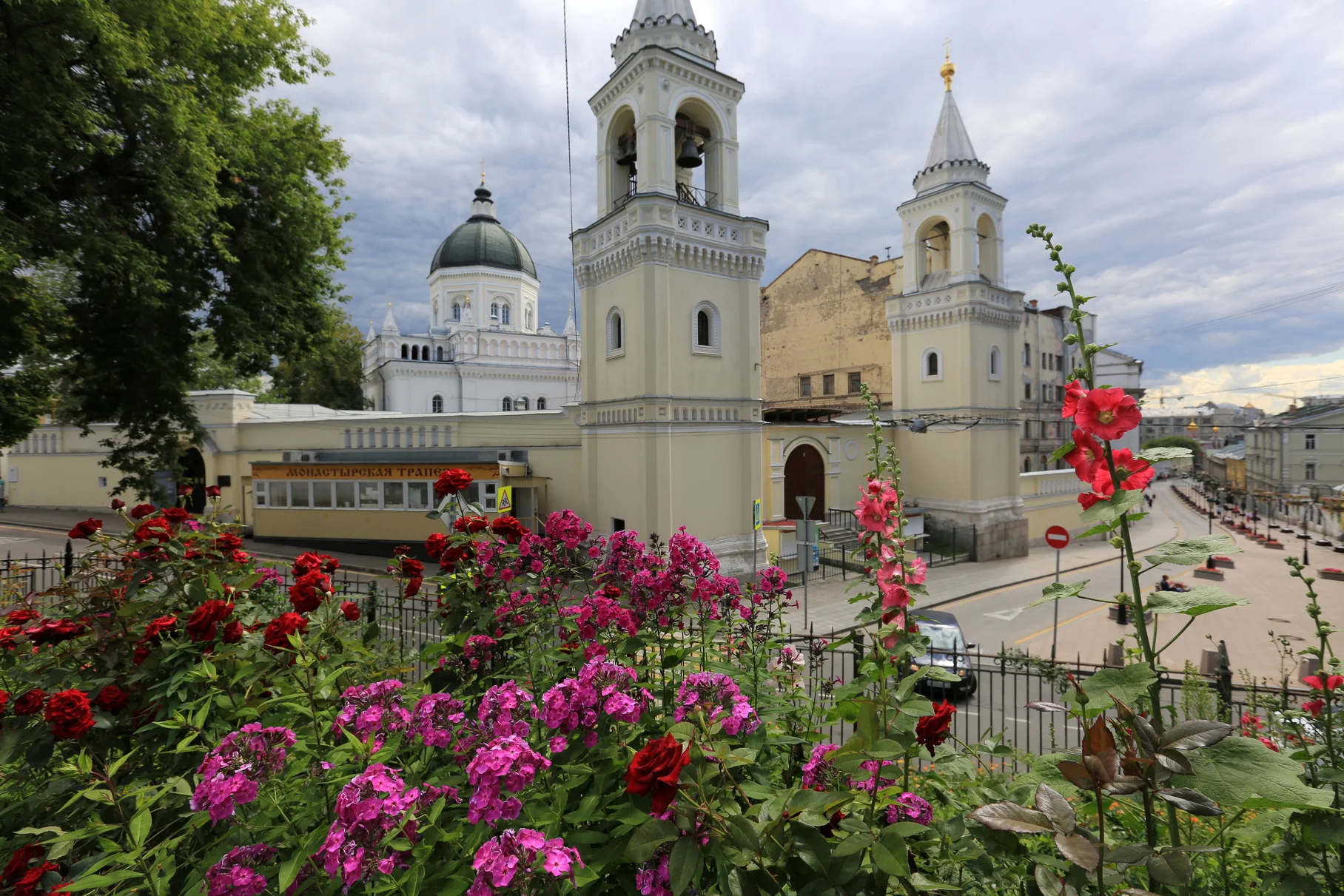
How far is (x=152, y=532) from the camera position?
3.17 meters

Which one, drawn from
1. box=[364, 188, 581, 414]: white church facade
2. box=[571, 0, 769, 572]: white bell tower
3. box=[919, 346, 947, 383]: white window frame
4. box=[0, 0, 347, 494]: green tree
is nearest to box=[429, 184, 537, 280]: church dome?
box=[364, 188, 581, 414]: white church facade

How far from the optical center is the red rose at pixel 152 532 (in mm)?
3191

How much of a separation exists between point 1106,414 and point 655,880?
1.80 m

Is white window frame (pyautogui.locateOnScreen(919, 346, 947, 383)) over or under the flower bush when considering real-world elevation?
over

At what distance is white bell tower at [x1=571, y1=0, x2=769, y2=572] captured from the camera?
602 inches

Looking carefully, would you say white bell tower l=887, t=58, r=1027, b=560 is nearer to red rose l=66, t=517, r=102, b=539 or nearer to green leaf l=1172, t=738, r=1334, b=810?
green leaf l=1172, t=738, r=1334, b=810

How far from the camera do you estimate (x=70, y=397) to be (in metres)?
9.82

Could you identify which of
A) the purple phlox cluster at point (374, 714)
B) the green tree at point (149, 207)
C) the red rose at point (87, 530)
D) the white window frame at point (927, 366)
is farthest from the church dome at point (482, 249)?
the purple phlox cluster at point (374, 714)

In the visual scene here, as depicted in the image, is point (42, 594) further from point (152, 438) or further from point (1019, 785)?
point (152, 438)

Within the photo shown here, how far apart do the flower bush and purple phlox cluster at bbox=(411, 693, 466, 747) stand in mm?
12

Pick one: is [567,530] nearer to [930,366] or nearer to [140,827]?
[140,827]

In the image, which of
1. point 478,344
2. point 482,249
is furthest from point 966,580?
point 482,249

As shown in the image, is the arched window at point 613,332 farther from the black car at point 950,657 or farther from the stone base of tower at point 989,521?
the stone base of tower at point 989,521

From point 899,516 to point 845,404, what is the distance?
29.7 metres
